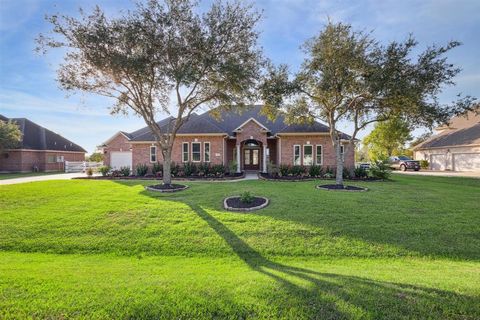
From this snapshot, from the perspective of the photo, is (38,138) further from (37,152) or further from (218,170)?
(218,170)

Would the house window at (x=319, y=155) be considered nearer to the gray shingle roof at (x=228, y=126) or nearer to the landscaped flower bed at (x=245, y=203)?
the gray shingle roof at (x=228, y=126)

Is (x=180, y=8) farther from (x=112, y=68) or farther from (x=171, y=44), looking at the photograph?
(x=112, y=68)

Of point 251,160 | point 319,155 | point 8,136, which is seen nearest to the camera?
point 319,155

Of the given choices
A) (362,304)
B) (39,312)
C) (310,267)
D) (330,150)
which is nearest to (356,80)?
(330,150)

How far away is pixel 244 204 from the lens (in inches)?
379

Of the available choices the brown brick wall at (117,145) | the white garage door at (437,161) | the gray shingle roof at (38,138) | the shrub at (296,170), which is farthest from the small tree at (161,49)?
the white garage door at (437,161)

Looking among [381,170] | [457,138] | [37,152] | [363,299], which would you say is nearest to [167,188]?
[363,299]

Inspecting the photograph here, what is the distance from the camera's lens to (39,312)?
3.31 meters

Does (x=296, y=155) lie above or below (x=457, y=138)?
below

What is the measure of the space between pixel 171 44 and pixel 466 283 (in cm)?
1326

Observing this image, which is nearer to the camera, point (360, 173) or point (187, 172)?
point (360, 173)

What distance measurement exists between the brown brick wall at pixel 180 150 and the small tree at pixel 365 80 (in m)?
7.75

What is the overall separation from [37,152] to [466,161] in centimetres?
5014

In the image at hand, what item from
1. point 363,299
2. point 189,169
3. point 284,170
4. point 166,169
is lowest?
point 363,299
